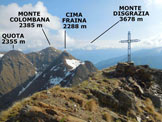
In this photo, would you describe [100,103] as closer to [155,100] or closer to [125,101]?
[125,101]

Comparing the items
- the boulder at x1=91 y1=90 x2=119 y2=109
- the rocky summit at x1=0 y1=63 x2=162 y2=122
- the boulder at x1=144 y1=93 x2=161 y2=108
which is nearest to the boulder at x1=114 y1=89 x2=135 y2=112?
the rocky summit at x1=0 y1=63 x2=162 y2=122

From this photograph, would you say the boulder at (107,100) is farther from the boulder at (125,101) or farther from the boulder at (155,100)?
the boulder at (155,100)

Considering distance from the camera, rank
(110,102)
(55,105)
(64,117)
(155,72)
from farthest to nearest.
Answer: (155,72), (110,102), (55,105), (64,117)

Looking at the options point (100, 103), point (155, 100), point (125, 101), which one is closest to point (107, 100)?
point (100, 103)

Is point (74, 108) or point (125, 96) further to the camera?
point (125, 96)

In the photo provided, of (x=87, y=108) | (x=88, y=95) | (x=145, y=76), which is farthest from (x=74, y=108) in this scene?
(x=145, y=76)

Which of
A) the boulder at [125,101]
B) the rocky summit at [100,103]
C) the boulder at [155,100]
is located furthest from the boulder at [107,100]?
the boulder at [155,100]

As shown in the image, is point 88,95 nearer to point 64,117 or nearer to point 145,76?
point 64,117

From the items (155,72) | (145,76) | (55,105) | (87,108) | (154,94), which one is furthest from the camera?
(155,72)
